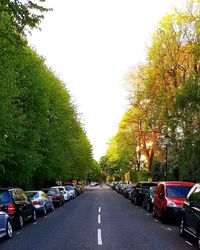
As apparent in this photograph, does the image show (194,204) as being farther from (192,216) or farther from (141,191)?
(141,191)

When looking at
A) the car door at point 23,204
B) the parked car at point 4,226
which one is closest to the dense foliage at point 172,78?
the car door at point 23,204

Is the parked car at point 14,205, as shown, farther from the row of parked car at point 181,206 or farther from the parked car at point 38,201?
the row of parked car at point 181,206

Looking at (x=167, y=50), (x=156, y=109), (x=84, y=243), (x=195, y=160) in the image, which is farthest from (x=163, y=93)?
(x=84, y=243)

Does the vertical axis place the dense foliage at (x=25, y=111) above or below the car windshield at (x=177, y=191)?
above

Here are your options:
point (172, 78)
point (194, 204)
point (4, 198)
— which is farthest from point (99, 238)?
point (172, 78)

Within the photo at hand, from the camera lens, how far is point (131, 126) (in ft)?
192

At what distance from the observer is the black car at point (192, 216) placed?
12.8m

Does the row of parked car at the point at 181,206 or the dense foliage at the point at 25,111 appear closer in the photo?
the row of parked car at the point at 181,206

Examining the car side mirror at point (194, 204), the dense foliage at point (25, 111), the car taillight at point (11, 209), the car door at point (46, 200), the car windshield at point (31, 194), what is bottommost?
the car taillight at point (11, 209)

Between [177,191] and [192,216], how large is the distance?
784cm

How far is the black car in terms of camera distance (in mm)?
12789

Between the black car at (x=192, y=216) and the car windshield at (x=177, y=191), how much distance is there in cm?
585

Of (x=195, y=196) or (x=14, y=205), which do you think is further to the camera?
(x=14, y=205)

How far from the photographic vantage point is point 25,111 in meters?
33.2
